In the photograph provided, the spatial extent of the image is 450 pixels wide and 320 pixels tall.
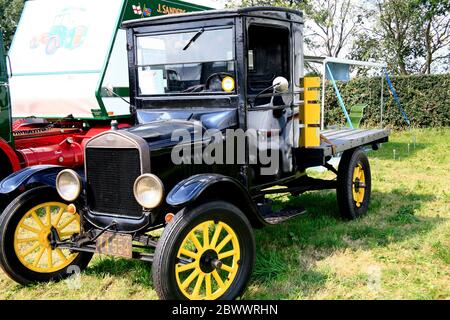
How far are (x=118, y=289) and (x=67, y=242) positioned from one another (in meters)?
0.54

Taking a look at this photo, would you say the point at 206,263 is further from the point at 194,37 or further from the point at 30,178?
the point at 194,37

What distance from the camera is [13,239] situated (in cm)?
363

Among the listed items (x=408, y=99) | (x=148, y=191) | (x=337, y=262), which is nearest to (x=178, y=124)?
(x=148, y=191)

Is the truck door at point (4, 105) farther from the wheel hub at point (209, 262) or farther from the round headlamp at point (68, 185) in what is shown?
the wheel hub at point (209, 262)

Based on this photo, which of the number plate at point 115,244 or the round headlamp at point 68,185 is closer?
the number plate at point 115,244

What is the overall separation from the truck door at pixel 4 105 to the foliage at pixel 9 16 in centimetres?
1343

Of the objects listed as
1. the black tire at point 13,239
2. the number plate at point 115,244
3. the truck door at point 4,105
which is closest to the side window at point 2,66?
the truck door at point 4,105

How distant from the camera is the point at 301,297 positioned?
3.44 m

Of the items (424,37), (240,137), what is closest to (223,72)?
(240,137)

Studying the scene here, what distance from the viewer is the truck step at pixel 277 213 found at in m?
3.92

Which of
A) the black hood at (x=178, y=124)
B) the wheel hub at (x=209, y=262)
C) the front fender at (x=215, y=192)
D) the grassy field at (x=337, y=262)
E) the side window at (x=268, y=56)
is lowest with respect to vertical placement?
the grassy field at (x=337, y=262)

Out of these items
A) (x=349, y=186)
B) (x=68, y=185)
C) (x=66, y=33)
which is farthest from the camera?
(x=66, y=33)

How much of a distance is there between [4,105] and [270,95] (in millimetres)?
3675
